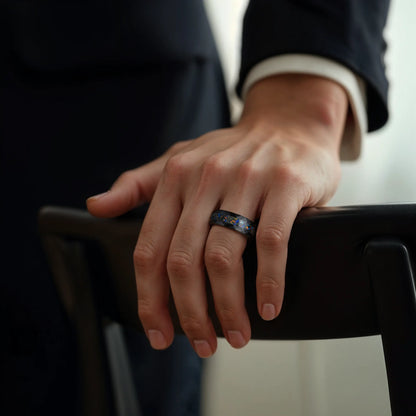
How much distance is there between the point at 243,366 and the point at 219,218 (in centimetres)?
114

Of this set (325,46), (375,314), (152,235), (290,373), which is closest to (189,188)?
(152,235)

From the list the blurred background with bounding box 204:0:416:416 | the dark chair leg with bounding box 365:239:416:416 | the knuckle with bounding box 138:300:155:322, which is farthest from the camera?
the blurred background with bounding box 204:0:416:416

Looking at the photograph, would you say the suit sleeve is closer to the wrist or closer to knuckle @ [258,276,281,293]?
the wrist

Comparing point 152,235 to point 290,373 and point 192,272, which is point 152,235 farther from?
point 290,373

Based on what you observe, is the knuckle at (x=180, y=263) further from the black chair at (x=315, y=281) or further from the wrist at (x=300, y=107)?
the wrist at (x=300, y=107)

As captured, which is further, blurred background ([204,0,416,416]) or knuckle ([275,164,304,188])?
blurred background ([204,0,416,416])

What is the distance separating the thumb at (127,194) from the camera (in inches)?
19.7

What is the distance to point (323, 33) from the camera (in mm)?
Result: 659

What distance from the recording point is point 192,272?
1.32 feet

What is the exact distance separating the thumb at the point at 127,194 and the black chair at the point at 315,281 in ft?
0.11

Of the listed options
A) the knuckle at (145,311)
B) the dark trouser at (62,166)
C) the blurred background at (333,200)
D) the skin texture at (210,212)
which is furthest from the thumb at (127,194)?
the blurred background at (333,200)

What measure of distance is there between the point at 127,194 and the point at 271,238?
198 mm

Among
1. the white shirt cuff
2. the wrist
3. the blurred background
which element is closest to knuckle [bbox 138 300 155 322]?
the wrist

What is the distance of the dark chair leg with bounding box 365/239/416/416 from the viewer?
328mm
